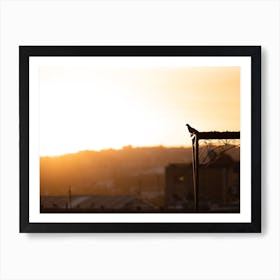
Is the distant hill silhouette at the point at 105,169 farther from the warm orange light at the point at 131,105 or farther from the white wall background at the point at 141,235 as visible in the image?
the white wall background at the point at 141,235

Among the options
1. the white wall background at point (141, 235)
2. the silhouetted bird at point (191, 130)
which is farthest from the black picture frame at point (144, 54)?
the silhouetted bird at point (191, 130)

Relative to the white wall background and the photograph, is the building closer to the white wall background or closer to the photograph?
the photograph

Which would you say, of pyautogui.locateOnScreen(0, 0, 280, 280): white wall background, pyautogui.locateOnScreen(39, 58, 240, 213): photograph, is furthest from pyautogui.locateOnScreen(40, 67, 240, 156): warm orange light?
pyautogui.locateOnScreen(0, 0, 280, 280): white wall background

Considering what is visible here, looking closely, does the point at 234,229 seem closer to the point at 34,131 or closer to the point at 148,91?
the point at 148,91

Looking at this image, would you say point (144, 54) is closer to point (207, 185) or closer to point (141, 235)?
point (207, 185)

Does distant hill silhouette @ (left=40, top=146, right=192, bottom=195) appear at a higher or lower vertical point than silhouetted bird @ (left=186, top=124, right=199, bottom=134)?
lower

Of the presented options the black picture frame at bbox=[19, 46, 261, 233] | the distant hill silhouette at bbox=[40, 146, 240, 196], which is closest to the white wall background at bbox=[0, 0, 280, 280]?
the black picture frame at bbox=[19, 46, 261, 233]

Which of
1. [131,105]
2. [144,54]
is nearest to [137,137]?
[131,105]
